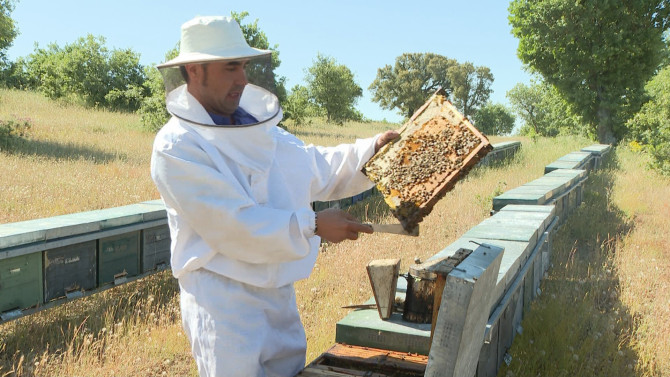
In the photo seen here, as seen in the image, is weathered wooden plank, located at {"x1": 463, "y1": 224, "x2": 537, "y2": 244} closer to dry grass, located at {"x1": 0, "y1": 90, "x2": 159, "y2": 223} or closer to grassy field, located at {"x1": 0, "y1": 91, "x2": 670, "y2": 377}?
grassy field, located at {"x1": 0, "y1": 91, "x2": 670, "y2": 377}

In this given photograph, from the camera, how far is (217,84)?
7.56 ft

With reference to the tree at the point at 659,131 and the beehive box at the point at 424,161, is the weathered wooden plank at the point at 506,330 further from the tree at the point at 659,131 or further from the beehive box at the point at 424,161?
the tree at the point at 659,131

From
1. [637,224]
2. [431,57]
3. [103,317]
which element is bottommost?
[103,317]

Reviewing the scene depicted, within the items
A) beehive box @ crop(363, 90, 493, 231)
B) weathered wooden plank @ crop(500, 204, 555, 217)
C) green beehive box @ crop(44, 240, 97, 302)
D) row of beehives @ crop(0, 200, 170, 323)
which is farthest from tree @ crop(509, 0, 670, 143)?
beehive box @ crop(363, 90, 493, 231)

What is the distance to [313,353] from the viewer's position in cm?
416

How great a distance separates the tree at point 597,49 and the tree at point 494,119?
35322mm

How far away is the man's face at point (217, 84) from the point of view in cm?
229

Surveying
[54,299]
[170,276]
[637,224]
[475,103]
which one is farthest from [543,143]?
[475,103]

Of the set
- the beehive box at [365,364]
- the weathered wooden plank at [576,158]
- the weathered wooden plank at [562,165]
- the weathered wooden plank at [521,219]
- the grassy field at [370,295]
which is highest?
the weathered wooden plank at [576,158]

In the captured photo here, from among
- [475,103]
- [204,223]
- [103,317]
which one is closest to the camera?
[204,223]

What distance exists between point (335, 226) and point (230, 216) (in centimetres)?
41

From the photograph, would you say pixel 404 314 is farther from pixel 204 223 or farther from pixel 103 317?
pixel 103 317

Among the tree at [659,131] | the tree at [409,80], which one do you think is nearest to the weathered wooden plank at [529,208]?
the tree at [659,131]

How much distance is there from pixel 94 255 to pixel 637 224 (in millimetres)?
7732
